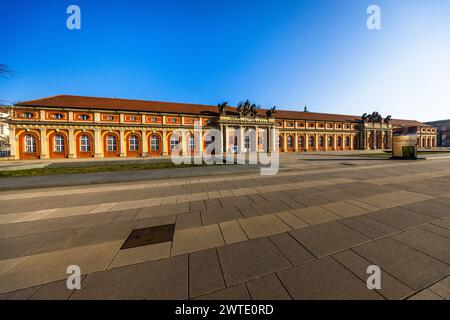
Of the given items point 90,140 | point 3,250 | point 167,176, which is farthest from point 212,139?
point 3,250

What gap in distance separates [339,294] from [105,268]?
3212 mm

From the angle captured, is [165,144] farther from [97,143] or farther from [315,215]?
[315,215]

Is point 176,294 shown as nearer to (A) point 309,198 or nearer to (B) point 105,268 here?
(B) point 105,268

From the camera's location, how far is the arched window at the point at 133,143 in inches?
1206

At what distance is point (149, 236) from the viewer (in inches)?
138

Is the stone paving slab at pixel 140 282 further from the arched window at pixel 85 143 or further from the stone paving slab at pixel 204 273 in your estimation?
the arched window at pixel 85 143

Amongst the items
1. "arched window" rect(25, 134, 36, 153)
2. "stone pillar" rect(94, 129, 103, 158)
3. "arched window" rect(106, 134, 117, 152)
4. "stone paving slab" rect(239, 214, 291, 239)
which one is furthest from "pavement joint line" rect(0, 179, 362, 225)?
"arched window" rect(25, 134, 36, 153)

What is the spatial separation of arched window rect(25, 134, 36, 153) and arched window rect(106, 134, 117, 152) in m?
9.97

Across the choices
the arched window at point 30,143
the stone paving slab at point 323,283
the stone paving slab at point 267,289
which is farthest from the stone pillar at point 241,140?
the arched window at point 30,143

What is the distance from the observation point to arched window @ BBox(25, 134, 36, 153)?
26.0 m

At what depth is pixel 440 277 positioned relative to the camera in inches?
86.5

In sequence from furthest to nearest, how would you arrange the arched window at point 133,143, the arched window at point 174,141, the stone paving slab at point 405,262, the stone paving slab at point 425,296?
the arched window at point 174,141
the arched window at point 133,143
the stone paving slab at point 405,262
the stone paving slab at point 425,296

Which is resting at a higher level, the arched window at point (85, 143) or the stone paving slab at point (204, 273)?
the arched window at point (85, 143)

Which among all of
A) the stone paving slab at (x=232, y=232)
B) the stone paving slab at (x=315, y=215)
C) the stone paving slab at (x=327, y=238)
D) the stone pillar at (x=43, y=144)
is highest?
the stone pillar at (x=43, y=144)
